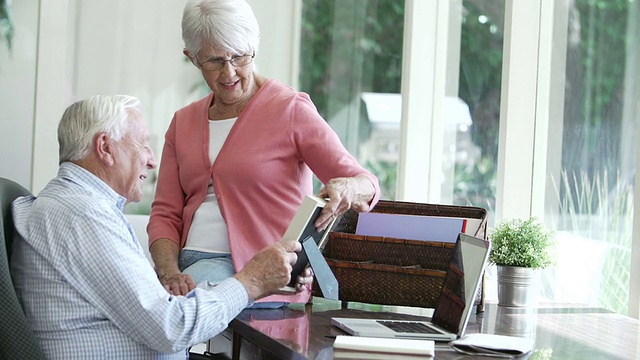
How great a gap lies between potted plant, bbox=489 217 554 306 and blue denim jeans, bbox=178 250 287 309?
2.27ft

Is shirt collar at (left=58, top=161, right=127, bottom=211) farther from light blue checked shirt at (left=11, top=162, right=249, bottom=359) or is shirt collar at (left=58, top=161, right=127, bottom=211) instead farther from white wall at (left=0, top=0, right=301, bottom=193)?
white wall at (left=0, top=0, right=301, bottom=193)

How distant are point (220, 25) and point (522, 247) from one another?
106cm

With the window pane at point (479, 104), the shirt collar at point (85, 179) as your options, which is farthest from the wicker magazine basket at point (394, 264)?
the window pane at point (479, 104)

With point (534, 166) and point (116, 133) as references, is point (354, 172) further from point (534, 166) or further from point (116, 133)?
point (534, 166)

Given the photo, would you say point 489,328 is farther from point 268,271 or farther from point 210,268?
point 210,268

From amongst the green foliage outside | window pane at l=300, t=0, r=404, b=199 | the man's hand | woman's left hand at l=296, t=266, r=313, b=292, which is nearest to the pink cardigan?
woman's left hand at l=296, t=266, r=313, b=292

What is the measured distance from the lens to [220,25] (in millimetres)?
2197

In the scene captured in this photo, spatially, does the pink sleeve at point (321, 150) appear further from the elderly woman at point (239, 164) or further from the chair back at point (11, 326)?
the chair back at point (11, 326)

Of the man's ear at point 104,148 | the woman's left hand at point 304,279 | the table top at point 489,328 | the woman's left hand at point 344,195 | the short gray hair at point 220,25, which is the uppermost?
the short gray hair at point 220,25

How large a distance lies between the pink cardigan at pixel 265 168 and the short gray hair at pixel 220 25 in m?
0.15

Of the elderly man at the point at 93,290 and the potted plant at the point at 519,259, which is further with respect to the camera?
the potted plant at the point at 519,259

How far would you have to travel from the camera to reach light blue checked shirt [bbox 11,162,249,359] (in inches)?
64.6

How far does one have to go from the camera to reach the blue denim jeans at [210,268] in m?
2.13

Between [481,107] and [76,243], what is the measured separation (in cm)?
283
